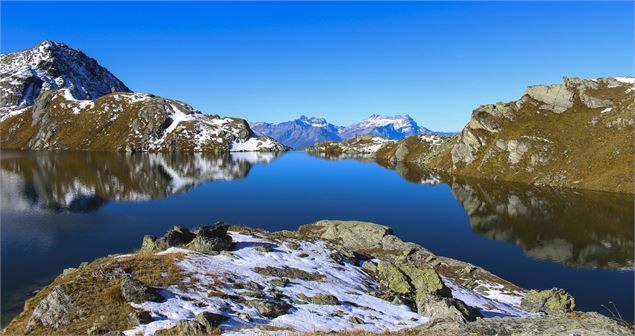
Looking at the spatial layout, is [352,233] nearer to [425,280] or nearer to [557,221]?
[425,280]

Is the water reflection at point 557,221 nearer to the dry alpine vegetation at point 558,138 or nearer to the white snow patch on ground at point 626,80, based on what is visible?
the dry alpine vegetation at point 558,138

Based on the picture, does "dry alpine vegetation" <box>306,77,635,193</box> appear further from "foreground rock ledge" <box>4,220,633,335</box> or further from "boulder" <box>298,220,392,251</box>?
"foreground rock ledge" <box>4,220,633,335</box>

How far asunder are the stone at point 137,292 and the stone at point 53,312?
2.74m

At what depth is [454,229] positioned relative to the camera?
7525 centimetres

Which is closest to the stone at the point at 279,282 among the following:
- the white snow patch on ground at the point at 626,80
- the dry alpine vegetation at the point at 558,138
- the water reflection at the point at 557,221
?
the water reflection at the point at 557,221

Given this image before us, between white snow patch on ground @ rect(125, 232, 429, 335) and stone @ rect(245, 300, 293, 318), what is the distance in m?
0.37

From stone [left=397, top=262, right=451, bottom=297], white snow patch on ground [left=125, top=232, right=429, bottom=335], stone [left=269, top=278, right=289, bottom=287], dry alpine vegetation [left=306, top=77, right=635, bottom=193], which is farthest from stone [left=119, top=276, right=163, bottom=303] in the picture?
dry alpine vegetation [left=306, top=77, right=635, bottom=193]

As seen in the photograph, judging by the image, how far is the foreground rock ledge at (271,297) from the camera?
2070 centimetres

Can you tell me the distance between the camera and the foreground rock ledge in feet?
67.9

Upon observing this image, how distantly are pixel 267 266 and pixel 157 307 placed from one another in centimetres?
1191

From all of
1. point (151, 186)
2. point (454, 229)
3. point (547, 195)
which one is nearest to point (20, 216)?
point (151, 186)

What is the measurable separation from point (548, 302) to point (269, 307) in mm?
27281

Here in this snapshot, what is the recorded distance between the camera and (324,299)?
1141 inches

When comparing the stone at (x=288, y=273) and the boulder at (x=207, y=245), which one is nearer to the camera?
the stone at (x=288, y=273)
